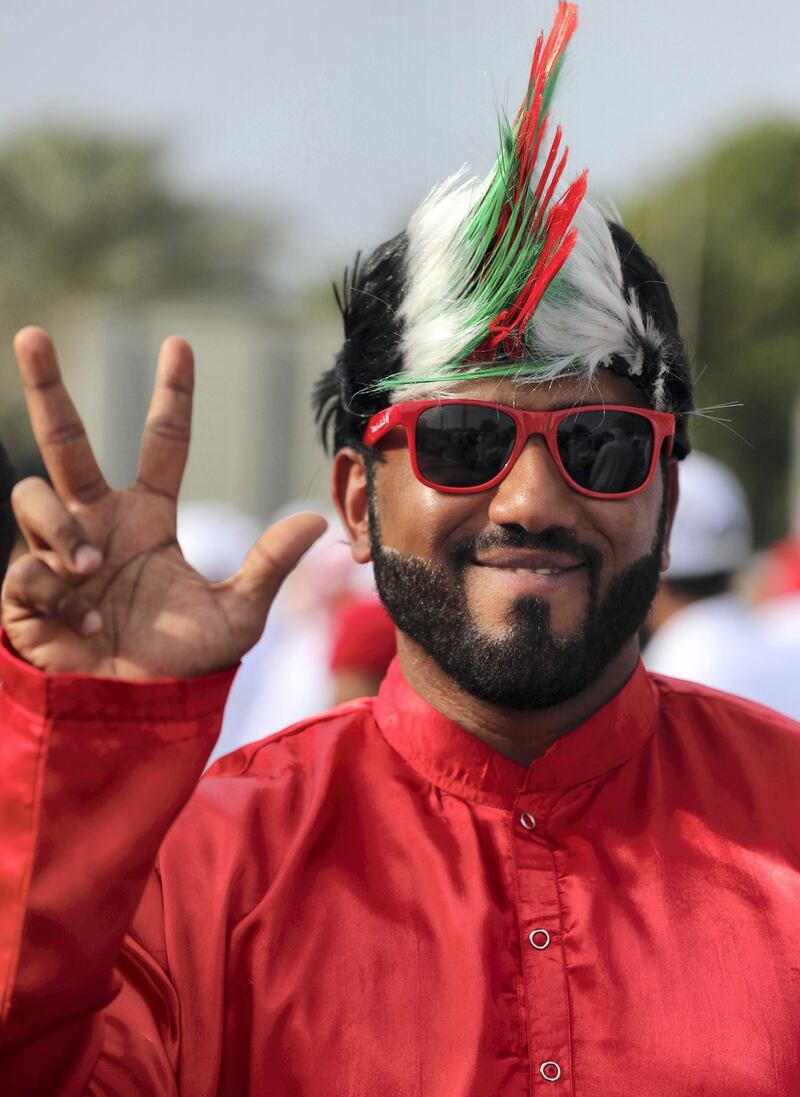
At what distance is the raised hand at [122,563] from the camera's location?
6.31ft

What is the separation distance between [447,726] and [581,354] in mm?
678

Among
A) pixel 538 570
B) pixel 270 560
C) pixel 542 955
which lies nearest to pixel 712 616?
pixel 538 570

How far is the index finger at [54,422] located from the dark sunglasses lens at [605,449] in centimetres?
83

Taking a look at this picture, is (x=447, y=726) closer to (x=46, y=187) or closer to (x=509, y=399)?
(x=509, y=399)

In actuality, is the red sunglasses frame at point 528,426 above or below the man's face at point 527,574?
above

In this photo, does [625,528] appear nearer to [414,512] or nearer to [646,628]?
[414,512]

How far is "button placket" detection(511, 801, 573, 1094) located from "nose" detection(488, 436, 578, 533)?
1.59 ft

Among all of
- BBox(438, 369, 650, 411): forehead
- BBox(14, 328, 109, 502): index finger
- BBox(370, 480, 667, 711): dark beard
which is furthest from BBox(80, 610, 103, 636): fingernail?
BBox(438, 369, 650, 411): forehead

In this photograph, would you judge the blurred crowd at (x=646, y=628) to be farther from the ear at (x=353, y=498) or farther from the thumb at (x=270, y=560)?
the thumb at (x=270, y=560)

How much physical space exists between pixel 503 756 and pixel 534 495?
1.55ft

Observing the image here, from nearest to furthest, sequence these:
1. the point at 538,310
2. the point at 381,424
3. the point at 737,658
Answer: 1. the point at 538,310
2. the point at 381,424
3. the point at 737,658

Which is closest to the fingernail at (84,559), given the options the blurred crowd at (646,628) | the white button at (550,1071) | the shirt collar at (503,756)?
the shirt collar at (503,756)

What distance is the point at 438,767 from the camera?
2590mm

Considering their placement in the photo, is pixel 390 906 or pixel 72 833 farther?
pixel 390 906
